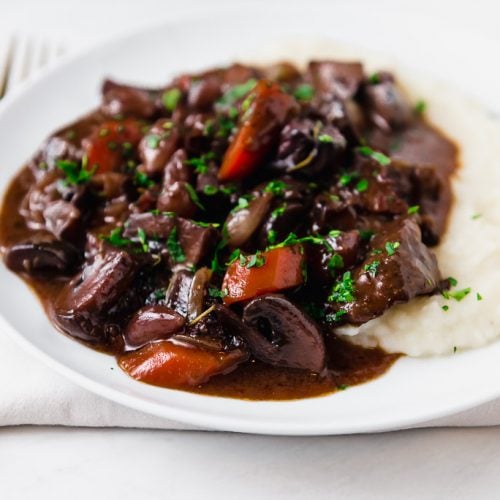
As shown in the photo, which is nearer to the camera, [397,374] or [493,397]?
[493,397]

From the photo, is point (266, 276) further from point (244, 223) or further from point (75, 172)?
point (75, 172)

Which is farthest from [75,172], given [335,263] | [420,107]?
[420,107]

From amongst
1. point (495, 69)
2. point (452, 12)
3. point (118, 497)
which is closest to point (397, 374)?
point (118, 497)

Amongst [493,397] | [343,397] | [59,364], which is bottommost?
[59,364]

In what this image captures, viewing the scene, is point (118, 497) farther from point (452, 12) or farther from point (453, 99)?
point (452, 12)

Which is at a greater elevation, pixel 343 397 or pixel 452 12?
pixel 452 12

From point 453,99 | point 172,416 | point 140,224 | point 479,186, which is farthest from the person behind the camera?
point 453,99
